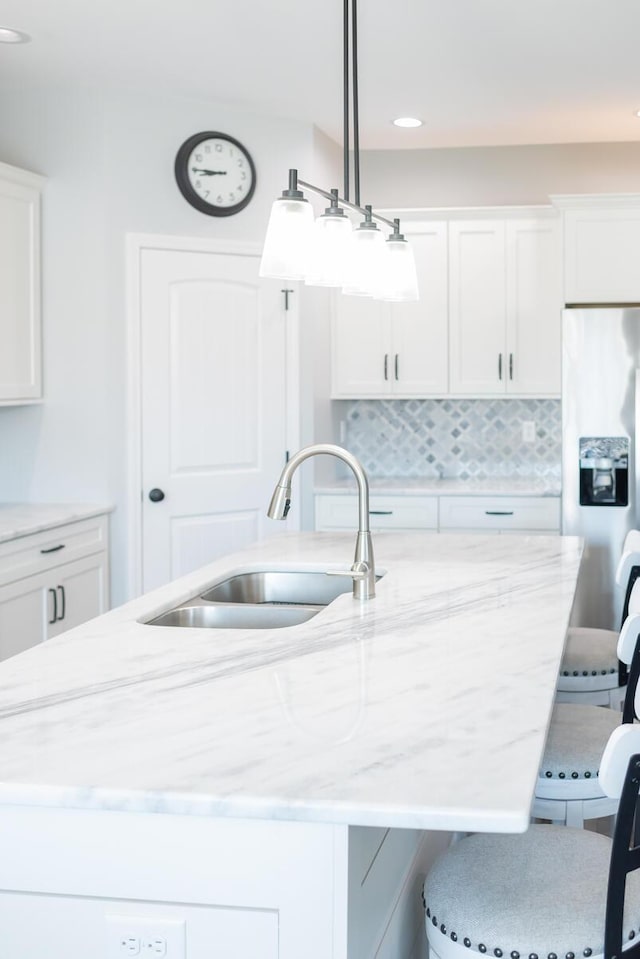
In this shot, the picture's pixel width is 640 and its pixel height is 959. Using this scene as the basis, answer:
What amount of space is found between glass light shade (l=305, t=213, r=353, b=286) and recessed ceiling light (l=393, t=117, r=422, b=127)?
261 centimetres

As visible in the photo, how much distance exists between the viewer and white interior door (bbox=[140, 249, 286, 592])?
4.71 meters

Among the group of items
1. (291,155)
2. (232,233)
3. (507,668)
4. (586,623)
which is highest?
(291,155)

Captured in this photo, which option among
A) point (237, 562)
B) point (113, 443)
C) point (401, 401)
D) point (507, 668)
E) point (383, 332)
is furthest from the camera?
point (401, 401)

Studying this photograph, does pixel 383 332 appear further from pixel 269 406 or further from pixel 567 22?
pixel 567 22

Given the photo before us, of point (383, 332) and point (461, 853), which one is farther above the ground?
point (383, 332)

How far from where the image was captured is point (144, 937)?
143cm

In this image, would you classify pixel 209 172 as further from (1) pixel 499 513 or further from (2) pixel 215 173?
(1) pixel 499 513

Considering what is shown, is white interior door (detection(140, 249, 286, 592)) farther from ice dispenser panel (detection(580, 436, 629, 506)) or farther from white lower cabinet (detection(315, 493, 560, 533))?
ice dispenser panel (detection(580, 436, 629, 506))

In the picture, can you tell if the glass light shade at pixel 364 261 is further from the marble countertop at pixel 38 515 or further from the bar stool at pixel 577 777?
the marble countertop at pixel 38 515

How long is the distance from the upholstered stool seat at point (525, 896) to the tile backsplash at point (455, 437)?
12.7ft

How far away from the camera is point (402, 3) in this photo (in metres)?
3.48

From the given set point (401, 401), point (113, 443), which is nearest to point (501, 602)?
point (113, 443)

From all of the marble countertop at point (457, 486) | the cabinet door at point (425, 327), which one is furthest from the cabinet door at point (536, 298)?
the marble countertop at point (457, 486)

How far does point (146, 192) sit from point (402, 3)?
155 cm
